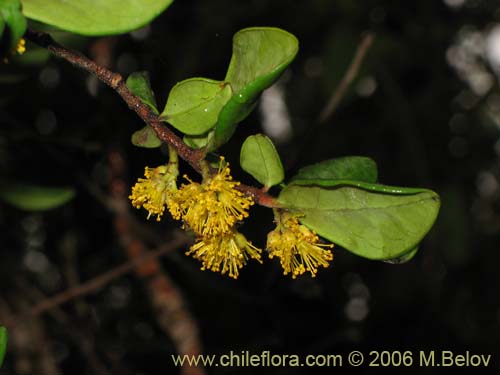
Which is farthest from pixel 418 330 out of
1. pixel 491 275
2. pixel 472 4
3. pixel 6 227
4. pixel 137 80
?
pixel 137 80

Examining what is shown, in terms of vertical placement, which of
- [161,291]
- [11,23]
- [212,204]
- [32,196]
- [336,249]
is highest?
[11,23]

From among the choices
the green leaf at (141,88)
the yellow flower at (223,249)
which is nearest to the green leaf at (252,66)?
the green leaf at (141,88)

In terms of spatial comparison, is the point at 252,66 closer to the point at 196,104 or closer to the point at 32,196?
the point at 196,104

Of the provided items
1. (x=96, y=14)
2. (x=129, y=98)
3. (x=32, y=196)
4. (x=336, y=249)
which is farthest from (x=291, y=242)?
(x=336, y=249)

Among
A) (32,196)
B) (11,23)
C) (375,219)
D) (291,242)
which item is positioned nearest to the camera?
(11,23)

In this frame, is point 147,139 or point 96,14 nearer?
point 96,14

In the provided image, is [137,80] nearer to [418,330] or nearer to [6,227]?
[6,227]

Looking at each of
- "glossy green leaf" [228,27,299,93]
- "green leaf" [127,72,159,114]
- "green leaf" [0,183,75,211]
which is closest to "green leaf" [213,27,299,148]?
"glossy green leaf" [228,27,299,93]

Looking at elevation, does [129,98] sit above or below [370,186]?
above
